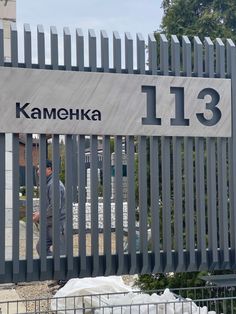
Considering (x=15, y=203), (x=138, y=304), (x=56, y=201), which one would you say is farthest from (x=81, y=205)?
(x=138, y=304)

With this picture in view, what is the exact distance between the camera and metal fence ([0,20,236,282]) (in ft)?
18.4

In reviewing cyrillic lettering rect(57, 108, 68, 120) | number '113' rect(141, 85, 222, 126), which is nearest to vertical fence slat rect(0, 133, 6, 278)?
cyrillic lettering rect(57, 108, 68, 120)

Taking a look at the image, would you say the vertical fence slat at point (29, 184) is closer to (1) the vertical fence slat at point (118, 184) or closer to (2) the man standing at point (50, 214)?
(2) the man standing at point (50, 214)

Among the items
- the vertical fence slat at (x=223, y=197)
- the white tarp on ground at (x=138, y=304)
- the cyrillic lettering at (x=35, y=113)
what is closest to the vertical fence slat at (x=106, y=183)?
the white tarp on ground at (x=138, y=304)

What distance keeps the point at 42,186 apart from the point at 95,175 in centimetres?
54

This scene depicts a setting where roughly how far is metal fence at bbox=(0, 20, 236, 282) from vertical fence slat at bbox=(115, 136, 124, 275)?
0.03ft

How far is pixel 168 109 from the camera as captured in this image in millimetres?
6055

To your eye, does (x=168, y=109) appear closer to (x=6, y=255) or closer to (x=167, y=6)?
(x=6, y=255)

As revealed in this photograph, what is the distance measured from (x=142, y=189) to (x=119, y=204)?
0.93ft

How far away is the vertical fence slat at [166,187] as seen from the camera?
6039 mm

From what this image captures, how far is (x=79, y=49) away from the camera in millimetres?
5738

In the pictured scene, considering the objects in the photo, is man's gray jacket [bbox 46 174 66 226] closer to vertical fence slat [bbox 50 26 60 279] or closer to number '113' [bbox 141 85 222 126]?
vertical fence slat [bbox 50 26 60 279]

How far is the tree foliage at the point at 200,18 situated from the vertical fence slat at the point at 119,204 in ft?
37.9

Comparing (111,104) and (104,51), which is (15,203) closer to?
(111,104)
